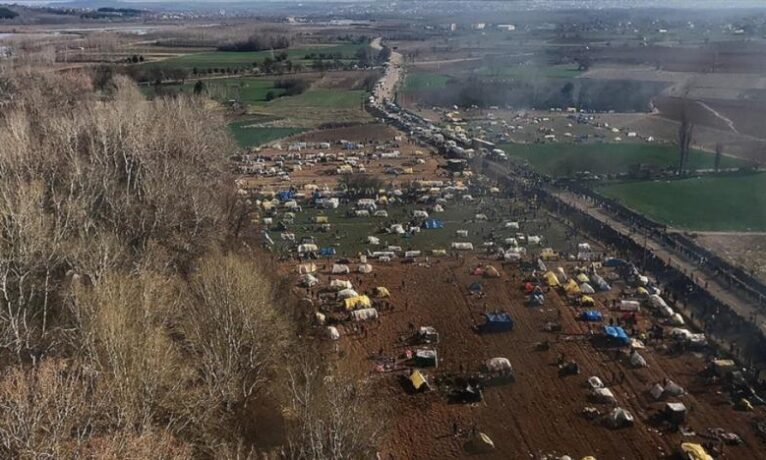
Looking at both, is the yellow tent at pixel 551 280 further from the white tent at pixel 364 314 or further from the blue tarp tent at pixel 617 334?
the white tent at pixel 364 314

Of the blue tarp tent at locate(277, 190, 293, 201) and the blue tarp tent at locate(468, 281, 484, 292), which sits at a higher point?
the blue tarp tent at locate(277, 190, 293, 201)

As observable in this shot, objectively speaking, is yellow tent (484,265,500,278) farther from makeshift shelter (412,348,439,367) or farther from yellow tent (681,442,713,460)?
yellow tent (681,442,713,460)

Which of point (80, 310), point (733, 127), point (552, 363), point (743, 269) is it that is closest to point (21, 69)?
point (80, 310)

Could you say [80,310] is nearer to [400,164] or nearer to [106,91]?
[400,164]

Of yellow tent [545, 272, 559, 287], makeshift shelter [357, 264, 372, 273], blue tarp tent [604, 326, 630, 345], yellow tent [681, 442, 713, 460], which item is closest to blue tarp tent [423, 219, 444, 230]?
makeshift shelter [357, 264, 372, 273]

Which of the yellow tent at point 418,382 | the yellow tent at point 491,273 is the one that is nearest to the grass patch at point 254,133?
the yellow tent at point 491,273

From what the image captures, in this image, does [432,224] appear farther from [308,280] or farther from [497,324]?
[497,324]
